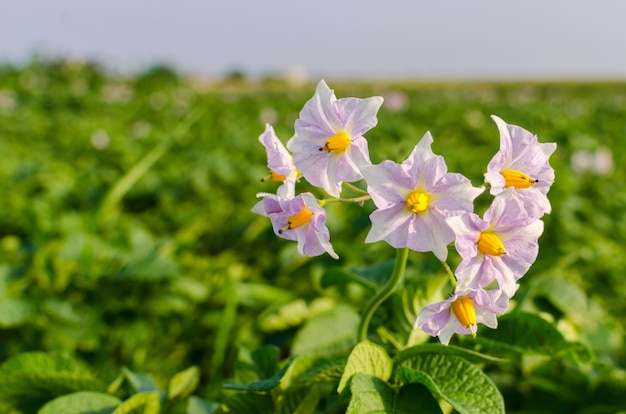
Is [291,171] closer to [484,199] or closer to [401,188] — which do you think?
[401,188]

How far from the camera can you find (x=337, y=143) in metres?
0.87

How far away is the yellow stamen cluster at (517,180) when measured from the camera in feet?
2.81

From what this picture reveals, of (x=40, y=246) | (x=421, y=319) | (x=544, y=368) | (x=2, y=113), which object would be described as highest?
(x=421, y=319)

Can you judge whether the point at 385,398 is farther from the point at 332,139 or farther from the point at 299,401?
the point at 332,139

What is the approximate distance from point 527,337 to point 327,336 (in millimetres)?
411

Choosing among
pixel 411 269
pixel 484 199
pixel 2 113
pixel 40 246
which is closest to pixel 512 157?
pixel 411 269

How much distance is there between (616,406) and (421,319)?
0.79m

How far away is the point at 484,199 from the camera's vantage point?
123 inches

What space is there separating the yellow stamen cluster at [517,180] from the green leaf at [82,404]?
2.34 feet

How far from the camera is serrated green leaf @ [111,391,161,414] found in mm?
995

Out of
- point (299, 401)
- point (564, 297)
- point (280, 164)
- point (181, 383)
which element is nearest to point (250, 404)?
point (299, 401)

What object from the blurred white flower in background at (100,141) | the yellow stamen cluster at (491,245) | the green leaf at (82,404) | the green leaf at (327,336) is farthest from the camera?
the blurred white flower in background at (100,141)

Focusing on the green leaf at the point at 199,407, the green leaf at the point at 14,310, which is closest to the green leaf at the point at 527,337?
the green leaf at the point at 199,407

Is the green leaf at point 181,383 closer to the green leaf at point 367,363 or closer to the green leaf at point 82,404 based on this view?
the green leaf at point 82,404
